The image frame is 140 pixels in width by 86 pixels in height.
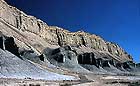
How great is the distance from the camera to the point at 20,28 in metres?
162

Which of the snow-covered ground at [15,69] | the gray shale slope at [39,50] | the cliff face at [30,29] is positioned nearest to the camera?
the snow-covered ground at [15,69]

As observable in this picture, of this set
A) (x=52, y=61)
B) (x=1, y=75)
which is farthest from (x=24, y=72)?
(x=52, y=61)

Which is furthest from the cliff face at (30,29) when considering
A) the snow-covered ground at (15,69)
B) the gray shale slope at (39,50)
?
the snow-covered ground at (15,69)

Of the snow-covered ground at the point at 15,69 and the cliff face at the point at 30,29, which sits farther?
the cliff face at the point at 30,29

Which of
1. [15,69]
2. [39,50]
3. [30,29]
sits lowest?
[15,69]

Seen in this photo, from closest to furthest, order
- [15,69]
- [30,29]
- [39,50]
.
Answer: [15,69] < [39,50] < [30,29]

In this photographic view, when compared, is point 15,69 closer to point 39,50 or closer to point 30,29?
point 39,50

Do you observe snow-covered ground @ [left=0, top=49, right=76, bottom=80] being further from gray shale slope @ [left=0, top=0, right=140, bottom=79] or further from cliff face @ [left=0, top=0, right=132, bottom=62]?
cliff face @ [left=0, top=0, right=132, bottom=62]

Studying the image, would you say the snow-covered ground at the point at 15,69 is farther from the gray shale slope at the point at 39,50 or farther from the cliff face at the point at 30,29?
the cliff face at the point at 30,29

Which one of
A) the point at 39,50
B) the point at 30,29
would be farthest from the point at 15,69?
the point at 30,29

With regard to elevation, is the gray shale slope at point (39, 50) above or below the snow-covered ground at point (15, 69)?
above

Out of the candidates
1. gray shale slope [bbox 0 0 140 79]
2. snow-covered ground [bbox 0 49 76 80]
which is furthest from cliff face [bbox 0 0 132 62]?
snow-covered ground [bbox 0 49 76 80]

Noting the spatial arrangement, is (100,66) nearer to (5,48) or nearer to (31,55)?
(31,55)

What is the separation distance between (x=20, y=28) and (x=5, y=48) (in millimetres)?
70816
